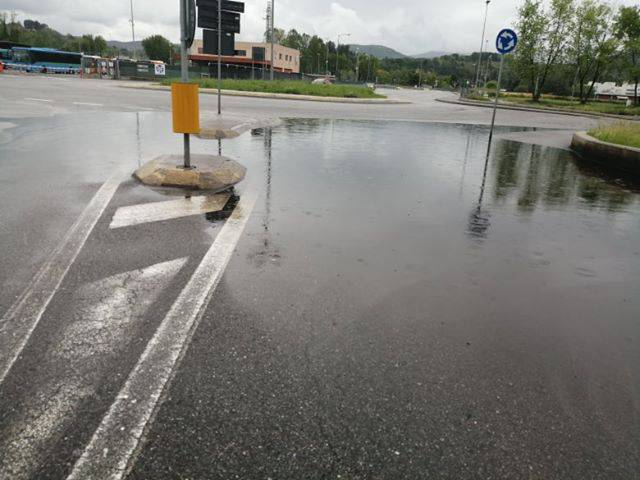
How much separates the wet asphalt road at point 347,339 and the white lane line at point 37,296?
0.26ft

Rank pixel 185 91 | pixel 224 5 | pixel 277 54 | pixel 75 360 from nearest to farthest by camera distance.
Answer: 1. pixel 75 360
2. pixel 185 91
3. pixel 224 5
4. pixel 277 54

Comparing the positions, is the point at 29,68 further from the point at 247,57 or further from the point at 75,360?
the point at 75,360

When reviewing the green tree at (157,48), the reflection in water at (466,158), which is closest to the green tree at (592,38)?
the reflection in water at (466,158)

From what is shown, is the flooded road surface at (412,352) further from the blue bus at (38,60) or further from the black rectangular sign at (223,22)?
the blue bus at (38,60)

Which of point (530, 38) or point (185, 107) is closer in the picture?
point (185, 107)

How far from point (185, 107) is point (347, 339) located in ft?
16.4

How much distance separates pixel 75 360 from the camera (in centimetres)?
287

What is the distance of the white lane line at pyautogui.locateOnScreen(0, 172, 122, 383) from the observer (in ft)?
9.73

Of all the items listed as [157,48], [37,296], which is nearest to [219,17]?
[37,296]

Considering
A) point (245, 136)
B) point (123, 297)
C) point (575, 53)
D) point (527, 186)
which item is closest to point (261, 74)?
point (575, 53)

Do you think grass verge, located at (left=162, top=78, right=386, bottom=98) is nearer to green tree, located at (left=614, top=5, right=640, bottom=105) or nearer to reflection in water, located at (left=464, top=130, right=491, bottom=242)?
green tree, located at (left=614, top=5, right=640, bottom=105)

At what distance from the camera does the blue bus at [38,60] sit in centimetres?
6212

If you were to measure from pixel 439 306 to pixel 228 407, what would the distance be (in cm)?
194

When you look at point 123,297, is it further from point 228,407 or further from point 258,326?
point 228,407
